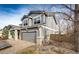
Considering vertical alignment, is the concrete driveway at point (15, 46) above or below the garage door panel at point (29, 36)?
below

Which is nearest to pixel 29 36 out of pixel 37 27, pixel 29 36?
pixel 29 36

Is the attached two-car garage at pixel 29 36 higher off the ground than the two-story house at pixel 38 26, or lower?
lower

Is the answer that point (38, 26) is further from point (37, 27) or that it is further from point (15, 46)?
point (15, 46)

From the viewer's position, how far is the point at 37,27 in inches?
104

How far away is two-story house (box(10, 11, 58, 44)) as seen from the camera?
2.60 metres

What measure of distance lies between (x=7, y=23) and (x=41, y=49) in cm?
75

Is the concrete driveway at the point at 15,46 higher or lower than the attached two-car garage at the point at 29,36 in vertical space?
lower

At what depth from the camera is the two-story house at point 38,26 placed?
8.52 ft

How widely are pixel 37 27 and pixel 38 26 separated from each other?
3 centimetres

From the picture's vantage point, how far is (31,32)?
265cm

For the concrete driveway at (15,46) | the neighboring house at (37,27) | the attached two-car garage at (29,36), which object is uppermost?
the neighboring house at (37,27)

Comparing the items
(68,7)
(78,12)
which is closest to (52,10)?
(68,7)

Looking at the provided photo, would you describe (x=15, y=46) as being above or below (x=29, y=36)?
below
